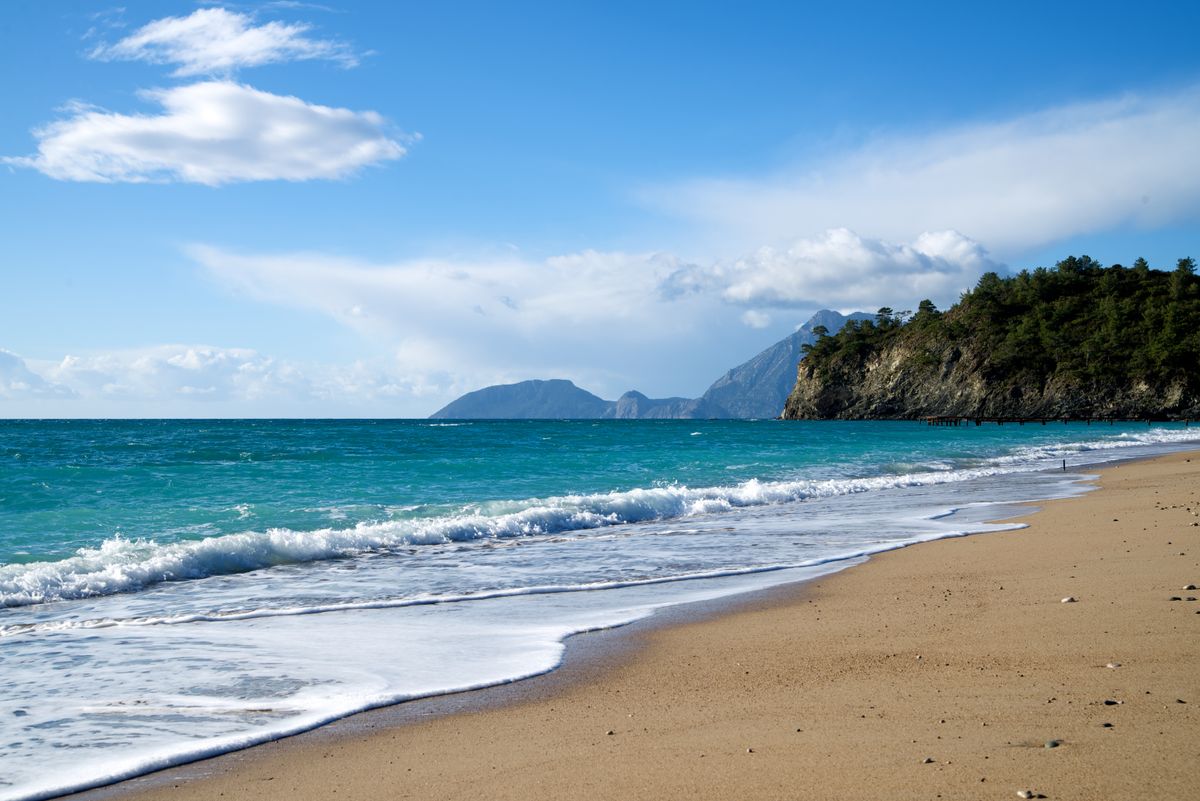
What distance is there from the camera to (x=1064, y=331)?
4742 inches

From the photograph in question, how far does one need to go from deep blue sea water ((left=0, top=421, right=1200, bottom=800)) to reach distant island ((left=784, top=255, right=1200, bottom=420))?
94.2 metres

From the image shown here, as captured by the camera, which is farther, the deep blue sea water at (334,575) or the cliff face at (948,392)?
the cliff face at (948,392)

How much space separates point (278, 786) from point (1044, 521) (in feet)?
47.6

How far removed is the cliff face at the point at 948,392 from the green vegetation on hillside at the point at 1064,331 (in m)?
0.50

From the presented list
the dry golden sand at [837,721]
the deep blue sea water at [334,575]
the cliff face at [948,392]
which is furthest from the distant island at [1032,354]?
the dry golden sand at [837,721]

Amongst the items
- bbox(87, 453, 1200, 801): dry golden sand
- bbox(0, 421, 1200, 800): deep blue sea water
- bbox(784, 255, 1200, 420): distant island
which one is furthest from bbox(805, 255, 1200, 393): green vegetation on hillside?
bbox(87, 453, 1200, 801): dry golden sand

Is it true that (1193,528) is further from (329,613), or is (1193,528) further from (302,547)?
(302,547)

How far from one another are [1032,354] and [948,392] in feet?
41.9

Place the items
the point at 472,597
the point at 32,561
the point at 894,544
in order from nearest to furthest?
the point at 472,597 → the point at 32,561 → the point at 894,544

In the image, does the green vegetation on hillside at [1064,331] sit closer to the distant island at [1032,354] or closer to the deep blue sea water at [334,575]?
the distant island at [1032,354]

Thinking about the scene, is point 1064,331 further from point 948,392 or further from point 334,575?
point 334,575

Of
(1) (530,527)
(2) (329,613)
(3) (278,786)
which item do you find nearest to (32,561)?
(2) (329,613)

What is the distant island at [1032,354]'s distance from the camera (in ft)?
353

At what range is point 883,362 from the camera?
140750 mm
